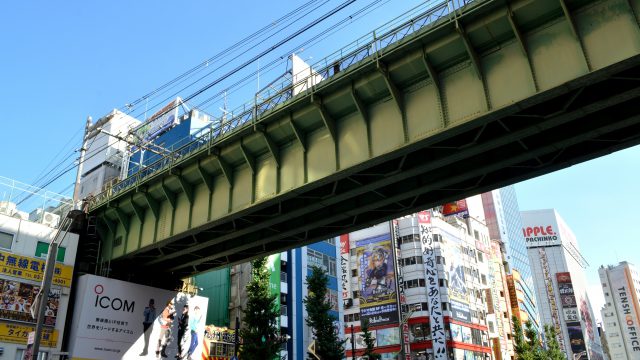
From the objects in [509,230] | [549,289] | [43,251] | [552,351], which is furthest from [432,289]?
[549,289]

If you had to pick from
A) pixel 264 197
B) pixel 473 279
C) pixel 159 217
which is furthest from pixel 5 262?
pixel 473 279

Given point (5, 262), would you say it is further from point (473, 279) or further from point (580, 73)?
point (473, 279)

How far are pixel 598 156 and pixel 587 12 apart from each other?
5553mm

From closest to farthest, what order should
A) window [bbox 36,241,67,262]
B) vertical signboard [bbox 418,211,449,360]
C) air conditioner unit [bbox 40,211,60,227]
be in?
window [bbox 36,241,67,262]
air conditioner unit [bbox 40,211,60,227]
vertical signboard [bbox 418,211,449,360]

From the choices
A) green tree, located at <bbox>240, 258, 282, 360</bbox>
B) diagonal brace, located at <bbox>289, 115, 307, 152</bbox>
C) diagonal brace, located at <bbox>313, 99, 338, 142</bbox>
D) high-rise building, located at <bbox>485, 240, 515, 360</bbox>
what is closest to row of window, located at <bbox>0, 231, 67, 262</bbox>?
green tree, located at <bbox>240, 258, 282, 360</bbox>

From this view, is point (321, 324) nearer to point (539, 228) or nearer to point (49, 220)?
point (49, 220)

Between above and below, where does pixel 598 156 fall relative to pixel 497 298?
below

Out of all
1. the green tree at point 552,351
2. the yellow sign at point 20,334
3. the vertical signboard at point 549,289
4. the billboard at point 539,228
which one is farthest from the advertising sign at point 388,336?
the billboard at point 539,228

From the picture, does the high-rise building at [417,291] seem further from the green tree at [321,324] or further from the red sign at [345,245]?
the green tree at [321,324]

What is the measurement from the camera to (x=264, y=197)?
813 inches

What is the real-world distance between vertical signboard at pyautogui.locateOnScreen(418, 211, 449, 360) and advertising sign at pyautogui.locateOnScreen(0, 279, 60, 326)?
5427cm

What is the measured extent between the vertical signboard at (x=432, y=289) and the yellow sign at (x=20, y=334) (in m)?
54.1

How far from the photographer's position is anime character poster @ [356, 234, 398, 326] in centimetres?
7375

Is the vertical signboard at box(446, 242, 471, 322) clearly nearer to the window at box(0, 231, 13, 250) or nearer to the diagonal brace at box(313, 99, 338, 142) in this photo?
the window at box(0, 231, 13, 250)
